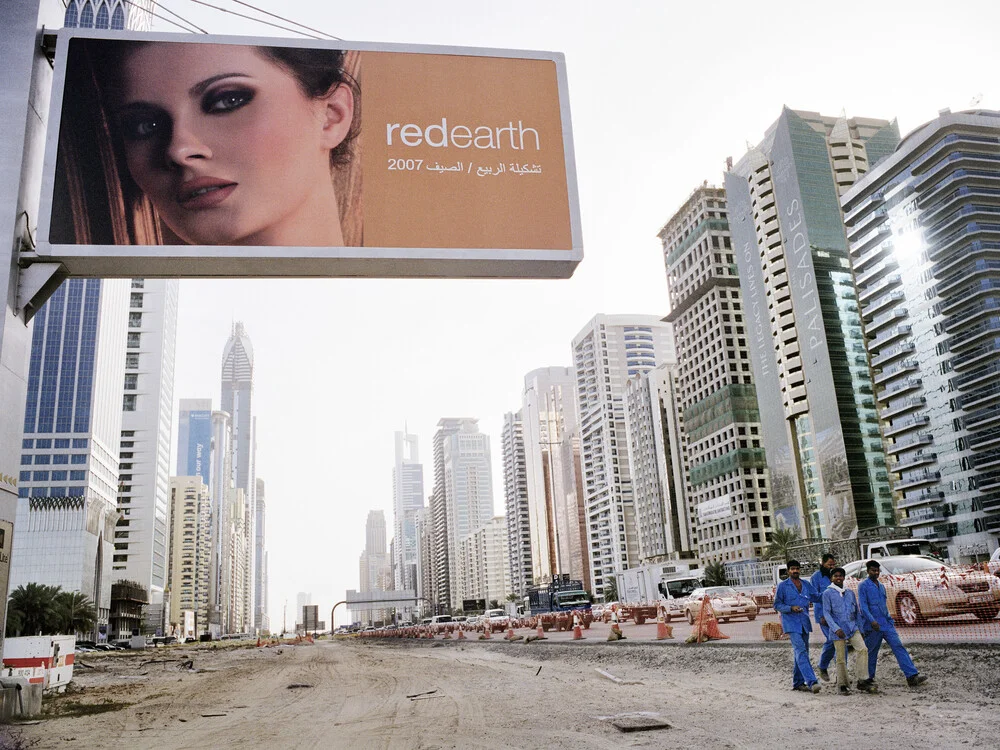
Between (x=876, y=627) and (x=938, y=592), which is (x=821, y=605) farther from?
(x=938, y=592)

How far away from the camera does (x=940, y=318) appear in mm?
98062

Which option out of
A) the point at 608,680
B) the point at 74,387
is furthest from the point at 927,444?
the point at 74,387

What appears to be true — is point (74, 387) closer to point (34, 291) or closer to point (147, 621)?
point (147, 621)

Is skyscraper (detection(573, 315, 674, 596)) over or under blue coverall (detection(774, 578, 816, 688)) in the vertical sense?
over

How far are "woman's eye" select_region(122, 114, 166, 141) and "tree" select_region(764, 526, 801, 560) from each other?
348 ft

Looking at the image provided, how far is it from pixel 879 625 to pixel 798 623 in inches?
A: 46.6

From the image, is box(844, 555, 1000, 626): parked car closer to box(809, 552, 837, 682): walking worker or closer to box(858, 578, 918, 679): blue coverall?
box(809, 552, 837, 682): walking worker

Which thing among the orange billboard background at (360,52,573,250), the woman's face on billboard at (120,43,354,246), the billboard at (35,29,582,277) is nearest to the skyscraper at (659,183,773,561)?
the orange billboard background at (360,52,573,250)

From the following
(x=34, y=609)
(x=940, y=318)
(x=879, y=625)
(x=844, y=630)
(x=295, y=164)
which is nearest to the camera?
(x=295, y=164)

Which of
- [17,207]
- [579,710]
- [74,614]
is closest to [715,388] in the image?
[74,614]

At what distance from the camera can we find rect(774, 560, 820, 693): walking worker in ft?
34.9

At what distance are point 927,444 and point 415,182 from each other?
348 ft

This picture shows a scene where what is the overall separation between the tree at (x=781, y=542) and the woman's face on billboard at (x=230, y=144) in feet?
345

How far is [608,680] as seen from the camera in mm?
14797
